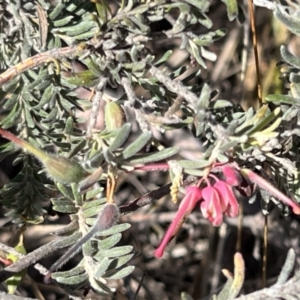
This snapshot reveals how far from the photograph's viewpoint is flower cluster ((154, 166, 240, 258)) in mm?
745

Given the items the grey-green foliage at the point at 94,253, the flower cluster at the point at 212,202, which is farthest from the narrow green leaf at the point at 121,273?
the flower cluster at the point at 212,202

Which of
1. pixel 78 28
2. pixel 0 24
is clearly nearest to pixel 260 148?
pixel 78 28

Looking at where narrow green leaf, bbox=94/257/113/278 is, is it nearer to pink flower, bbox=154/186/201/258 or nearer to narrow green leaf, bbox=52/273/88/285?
narrow green leaf, bbox=52/273/88/285

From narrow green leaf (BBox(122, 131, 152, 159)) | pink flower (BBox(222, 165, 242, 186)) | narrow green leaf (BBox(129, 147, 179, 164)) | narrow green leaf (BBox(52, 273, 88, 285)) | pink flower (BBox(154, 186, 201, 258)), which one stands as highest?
narrow green leaf (BBox(122, 131, 152, 159))

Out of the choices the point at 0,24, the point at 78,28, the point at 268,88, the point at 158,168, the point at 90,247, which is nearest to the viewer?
the point at 158,168

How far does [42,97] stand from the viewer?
105 centimetres

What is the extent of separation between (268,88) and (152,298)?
79 centimetres

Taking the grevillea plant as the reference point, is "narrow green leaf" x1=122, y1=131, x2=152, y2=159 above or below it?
above

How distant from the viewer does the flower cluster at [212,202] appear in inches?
29.3

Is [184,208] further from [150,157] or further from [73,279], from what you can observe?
[73,279]

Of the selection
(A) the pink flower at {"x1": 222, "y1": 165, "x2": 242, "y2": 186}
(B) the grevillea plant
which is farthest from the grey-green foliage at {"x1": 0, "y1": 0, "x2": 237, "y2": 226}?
(A) the pink flower at {"x1": 222, "y1": 165, "x2": 242, "y2": 186}

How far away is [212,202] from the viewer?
74 cm

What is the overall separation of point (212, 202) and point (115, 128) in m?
0.20

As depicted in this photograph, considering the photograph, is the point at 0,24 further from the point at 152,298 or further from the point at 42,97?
the point at 152,298
